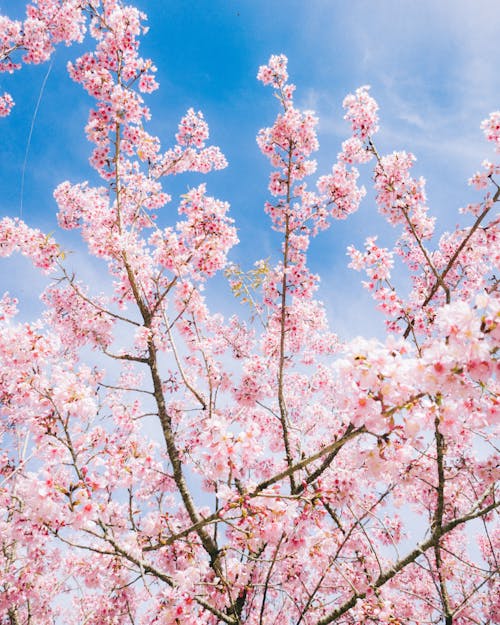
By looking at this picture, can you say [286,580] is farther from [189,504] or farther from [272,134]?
[272,134]

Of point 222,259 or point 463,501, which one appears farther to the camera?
point 463,501

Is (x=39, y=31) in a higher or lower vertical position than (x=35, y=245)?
higher

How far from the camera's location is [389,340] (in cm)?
253

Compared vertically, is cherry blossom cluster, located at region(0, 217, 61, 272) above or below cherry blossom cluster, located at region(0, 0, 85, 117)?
below

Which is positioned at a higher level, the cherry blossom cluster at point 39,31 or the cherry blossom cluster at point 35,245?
the cherry blossom cluster at point 39,31

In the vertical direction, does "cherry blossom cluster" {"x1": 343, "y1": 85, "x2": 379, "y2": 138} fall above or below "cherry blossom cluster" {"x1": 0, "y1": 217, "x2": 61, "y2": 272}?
above

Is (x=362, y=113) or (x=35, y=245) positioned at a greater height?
(x=362, y=113)

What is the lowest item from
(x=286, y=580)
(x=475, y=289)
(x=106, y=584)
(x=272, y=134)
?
(x=106, y=584)

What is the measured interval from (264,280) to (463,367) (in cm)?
599

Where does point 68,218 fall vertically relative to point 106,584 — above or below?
above

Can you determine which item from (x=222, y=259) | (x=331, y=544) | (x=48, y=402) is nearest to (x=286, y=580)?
(x=331, y=544)

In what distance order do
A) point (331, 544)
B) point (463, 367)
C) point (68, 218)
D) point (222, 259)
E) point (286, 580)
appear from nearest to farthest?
point (463, 367)
point (331, 544)
point (286, 580)
point (222, 259)
point (68, 218)

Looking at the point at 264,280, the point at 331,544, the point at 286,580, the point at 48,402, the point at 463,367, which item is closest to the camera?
the point at 463,367

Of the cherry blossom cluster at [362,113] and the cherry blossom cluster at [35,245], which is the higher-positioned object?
the cherry blossom cluster at [362,113]
